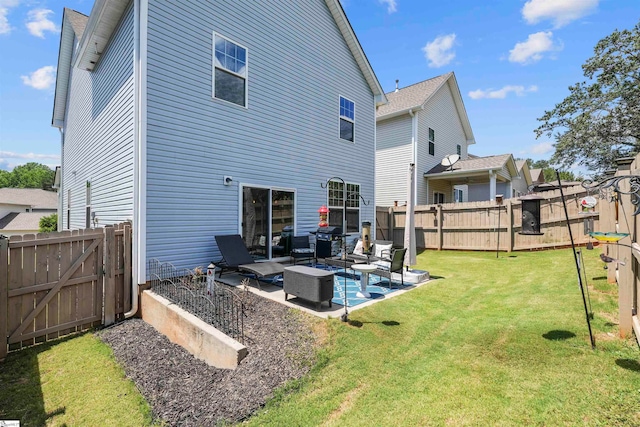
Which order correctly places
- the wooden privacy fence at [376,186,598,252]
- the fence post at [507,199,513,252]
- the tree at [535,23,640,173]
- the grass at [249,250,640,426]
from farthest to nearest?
1. the tree at [535,23,640,173]
2. the fence post at [507,199,513,252]
3. the wooden privacy fence at [376,186,598,252]
4. the grass at [249,250,640,426]

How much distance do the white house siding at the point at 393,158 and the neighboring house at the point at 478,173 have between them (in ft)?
4.81

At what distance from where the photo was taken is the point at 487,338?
3857 mm

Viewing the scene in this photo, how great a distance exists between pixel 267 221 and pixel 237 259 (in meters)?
1.66

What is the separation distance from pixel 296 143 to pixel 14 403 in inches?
292

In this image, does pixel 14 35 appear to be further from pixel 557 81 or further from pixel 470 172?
pixel 557 81

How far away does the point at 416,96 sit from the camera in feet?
50.9

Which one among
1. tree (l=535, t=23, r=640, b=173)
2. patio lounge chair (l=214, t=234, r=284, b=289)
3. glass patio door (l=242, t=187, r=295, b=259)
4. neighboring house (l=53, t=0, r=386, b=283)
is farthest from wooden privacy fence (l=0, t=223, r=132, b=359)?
tree (l=535, t=23, r=640, b=173)

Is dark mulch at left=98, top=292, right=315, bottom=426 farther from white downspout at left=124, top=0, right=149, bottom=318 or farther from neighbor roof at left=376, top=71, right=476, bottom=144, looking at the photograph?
neighbor roof at left=376, top=71, right=476, bottom=144

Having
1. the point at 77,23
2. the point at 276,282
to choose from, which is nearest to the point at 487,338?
the point at 276,282

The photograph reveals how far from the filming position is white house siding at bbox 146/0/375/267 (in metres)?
6.06

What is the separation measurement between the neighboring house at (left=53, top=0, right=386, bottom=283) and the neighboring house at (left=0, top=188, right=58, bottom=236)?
26.8m

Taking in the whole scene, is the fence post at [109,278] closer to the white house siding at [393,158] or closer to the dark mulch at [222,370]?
the dark mulch at [222,370]

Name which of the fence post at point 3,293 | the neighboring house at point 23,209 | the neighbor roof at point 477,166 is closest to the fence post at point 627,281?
the fence post at point 3,293

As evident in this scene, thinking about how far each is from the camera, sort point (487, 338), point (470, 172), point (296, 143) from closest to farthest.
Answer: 1. point (487, 338)
2. point (296, 143)
3. point (470, 172)
